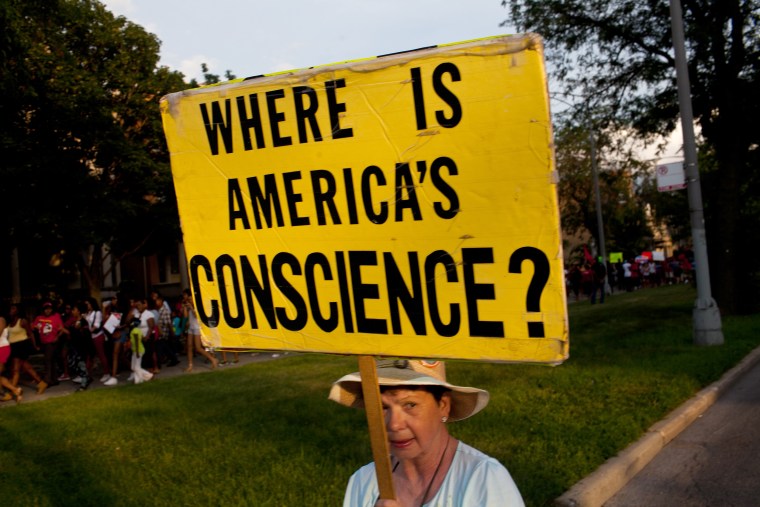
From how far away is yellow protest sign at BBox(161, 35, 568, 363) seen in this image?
214cm

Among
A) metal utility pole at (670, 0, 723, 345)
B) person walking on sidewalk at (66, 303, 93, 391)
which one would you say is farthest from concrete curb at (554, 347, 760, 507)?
person walking on sidewalk at (66, 303, 93, 391)

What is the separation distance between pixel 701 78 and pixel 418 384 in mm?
18523

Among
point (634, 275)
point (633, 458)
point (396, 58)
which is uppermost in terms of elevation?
point (396, 58)

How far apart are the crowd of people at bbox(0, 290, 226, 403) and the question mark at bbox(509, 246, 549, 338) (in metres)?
12.3

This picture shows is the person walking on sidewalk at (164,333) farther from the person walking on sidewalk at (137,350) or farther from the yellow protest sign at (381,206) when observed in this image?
the yellow protest sign at (381,206)

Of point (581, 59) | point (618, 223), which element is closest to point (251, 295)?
point (581, 59)

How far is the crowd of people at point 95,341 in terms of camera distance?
14.3 metres

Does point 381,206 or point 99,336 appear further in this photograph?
point 99,336

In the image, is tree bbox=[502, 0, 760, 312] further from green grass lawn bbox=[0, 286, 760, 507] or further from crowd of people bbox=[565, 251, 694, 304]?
crowd of people bbox=[565, 251, 694, 304]

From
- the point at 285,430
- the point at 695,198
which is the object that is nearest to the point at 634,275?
the point at 695,198

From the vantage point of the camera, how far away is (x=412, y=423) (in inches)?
96.7

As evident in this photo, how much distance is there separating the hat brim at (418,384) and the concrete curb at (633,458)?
3248 mm

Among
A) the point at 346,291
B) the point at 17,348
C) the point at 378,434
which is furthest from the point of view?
the point at 17,348

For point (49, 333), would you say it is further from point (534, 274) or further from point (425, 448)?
point (534, 274)
